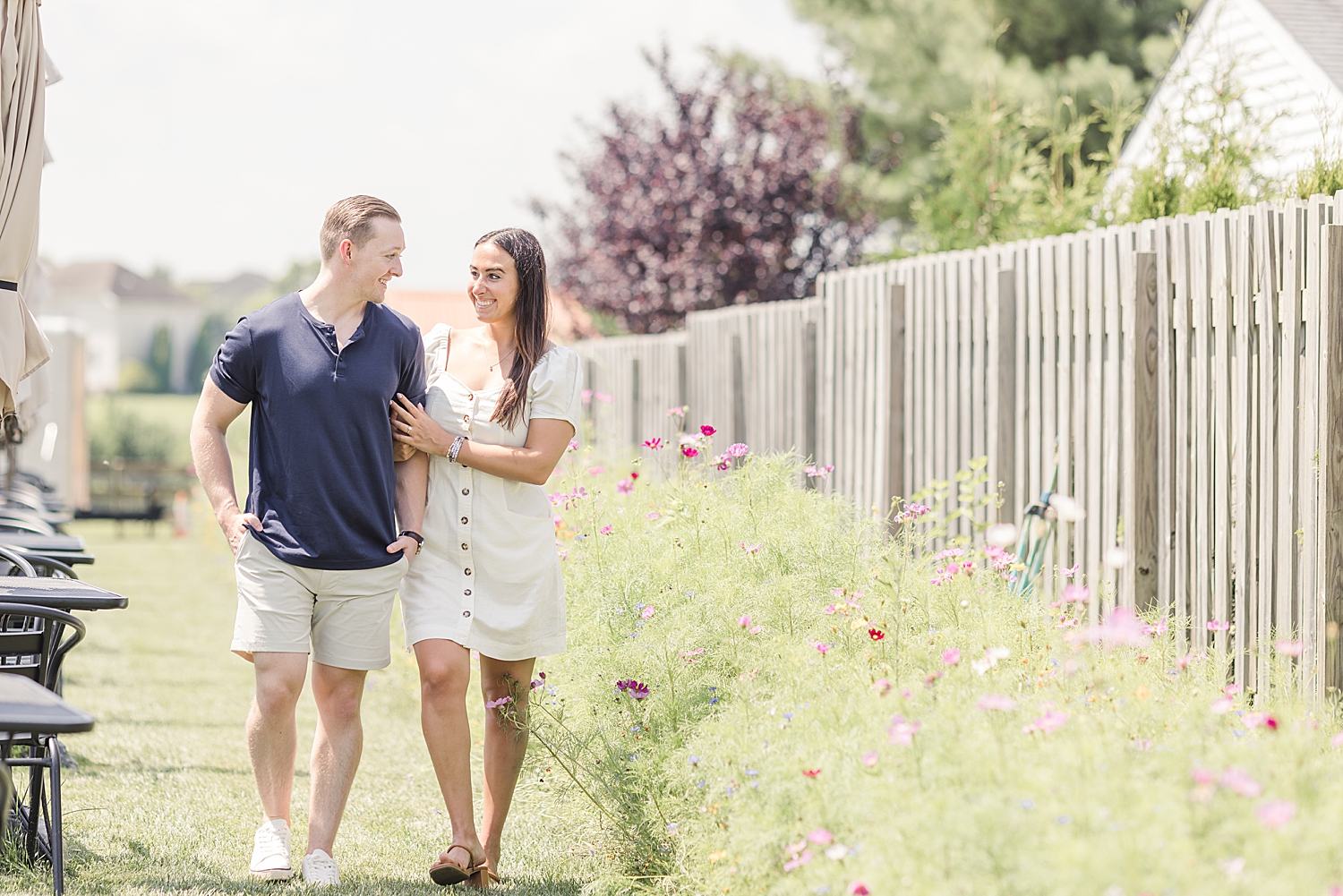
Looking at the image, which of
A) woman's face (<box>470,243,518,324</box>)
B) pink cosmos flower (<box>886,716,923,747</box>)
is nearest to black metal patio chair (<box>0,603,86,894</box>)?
woman's face (<box>470,243,518,324</box>)

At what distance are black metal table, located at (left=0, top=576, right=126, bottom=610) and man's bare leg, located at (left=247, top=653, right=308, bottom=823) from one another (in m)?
0.39

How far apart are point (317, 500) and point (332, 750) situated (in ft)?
2.16

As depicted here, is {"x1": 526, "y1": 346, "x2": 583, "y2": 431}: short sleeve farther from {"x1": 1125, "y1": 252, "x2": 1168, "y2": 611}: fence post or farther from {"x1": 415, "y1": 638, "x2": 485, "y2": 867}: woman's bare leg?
{"x1": 1125, "y1": 252, "x2": 1168, "y2": 611}: fence post

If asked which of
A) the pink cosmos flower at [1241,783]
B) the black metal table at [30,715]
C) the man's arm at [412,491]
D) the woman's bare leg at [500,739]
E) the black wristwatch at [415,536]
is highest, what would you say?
the man's arm at [412,491]

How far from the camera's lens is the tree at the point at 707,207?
14891mm

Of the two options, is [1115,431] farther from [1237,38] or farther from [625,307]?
[625,307]

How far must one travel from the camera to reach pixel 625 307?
599 inches

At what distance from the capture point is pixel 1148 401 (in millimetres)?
4363

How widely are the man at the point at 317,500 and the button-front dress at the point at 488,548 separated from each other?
99 mm

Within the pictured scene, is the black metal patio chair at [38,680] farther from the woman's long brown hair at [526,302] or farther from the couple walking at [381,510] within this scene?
the woman's long brown hair at [526,302]

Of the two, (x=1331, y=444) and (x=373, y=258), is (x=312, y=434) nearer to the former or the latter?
(x=373, y=258)

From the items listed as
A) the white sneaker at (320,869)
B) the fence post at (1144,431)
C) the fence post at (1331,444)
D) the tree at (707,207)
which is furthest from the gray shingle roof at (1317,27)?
the white sneaker at (320,869)

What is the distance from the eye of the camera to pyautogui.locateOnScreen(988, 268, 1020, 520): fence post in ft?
17.2

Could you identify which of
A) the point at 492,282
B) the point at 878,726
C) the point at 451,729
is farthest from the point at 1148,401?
the point at 451,729
